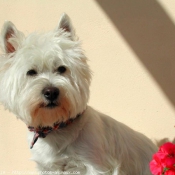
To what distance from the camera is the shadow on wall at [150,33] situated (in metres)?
1.81

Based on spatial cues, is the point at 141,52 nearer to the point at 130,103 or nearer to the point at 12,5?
the point at 130,103

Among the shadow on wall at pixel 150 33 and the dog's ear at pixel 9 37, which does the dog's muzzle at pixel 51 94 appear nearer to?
the dog's ear at pixel 9 37

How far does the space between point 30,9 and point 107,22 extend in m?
0.61

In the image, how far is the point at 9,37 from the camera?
1.36 metres

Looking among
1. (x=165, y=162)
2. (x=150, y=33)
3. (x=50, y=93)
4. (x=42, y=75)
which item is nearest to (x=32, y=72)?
(x=42, y=75)

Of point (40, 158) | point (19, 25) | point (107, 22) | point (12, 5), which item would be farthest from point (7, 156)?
point (107, 22)

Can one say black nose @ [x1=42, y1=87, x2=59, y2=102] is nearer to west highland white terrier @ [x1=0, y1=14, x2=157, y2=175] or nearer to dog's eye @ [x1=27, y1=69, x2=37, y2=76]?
west highland white terrier @ [x1=0, y1=14, x2=157, y2=175]

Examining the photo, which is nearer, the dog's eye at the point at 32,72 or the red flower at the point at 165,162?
the red flower at the point at 165,162

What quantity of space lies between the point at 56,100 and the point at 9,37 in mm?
411

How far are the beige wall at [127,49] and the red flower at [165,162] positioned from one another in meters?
0.82

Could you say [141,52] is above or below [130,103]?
above

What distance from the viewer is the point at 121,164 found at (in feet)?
5.16

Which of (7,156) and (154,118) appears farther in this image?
(7,156)

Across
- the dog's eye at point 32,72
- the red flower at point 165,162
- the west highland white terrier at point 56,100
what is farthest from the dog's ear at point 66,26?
the red flower at point 165,162
